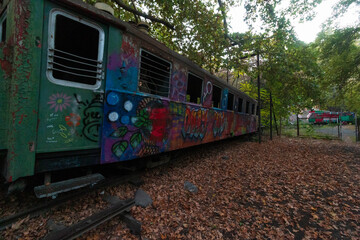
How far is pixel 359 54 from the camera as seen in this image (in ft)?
26.1

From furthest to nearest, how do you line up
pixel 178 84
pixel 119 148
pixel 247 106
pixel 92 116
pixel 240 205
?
pixel 247 106 < pixel 178 84 < pixel 240 205 < pixel 119 148 < pixel 92 116

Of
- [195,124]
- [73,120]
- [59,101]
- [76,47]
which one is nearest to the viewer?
[59,101]

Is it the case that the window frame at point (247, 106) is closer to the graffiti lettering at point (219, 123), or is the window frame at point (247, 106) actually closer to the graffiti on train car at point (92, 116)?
the graffiti lettering at point (219, 123)

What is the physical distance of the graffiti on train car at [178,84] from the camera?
14.2ft

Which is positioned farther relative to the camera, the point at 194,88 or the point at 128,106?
the point at 194,88

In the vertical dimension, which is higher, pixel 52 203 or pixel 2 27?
pixel 2 27

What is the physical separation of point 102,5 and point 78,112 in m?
2.00

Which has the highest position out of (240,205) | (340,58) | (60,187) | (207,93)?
(340,58)

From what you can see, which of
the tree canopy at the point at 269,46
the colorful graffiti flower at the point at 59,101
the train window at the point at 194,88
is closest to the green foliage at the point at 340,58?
the tree canopy at the point at 269,46

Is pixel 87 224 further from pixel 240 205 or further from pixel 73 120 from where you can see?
pixel 240 205

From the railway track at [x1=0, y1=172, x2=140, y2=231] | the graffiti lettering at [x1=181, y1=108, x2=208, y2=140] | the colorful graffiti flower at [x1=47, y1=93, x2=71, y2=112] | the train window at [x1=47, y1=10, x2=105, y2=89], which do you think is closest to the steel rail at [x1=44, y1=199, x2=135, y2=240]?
the railway track at [x1=0, y1=172, x2=140, y2=231]

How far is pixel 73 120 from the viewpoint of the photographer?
2.49 meters

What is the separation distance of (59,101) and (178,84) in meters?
2.84

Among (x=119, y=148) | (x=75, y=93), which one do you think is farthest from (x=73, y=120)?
(x=119, y=148)
